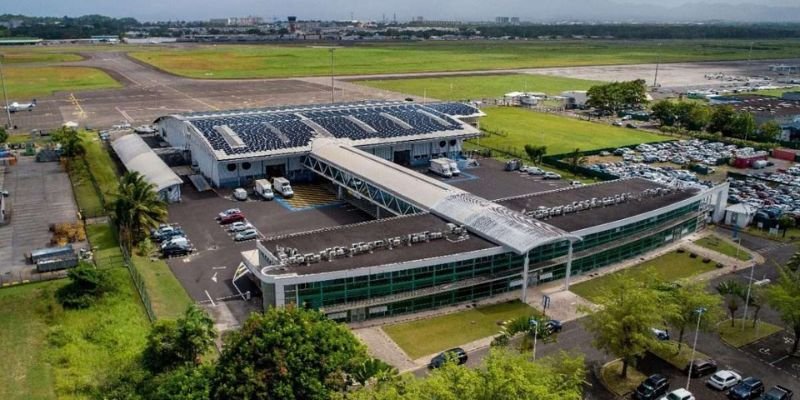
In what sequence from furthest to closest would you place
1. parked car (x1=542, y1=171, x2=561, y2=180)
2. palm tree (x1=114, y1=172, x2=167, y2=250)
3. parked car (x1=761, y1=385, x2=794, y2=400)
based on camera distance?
parked car (x1=542, y1=171, x2=561, y2=180) < palm tree (x1=114, y1=172, x2=167, y2=250) < parked car (x1=761, y1=385, x2=794, y2=400)

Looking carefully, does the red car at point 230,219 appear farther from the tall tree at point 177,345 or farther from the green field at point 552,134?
the green field at point 552,134

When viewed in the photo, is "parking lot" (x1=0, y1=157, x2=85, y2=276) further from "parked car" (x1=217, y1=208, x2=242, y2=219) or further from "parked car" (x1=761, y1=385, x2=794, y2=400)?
"parked car" (x1=761, y1=385, x2=794, y2=400)

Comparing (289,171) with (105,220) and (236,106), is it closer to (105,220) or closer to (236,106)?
(105,220)

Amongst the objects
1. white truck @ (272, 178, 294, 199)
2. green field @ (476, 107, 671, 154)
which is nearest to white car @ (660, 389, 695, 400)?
white truck @ (272, 178, 294, 199)

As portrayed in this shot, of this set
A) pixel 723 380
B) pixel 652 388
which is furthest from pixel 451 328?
pixel 723 380

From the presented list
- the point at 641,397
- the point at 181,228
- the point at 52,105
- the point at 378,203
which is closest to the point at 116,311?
the point at 181,228

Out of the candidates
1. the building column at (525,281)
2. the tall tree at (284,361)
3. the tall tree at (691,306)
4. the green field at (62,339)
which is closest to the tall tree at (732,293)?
the tall tree at (691,306)

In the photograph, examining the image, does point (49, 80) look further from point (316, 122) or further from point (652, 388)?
point (652, 388)
